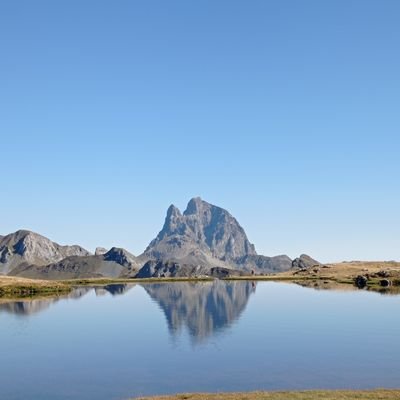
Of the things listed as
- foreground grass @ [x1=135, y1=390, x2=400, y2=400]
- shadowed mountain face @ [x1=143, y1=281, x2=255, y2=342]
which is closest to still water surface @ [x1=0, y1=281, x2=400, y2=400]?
shadowed mountain face @ [x1=143, y1=281, x2=255, y2=342]

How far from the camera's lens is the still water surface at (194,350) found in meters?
65.9

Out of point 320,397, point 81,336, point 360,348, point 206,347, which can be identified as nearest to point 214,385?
point 320,397

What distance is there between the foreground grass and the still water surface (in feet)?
20.8

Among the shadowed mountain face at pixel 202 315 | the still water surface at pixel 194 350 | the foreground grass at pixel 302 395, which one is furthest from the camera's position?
the shadowed mountain face at pixel 202 315

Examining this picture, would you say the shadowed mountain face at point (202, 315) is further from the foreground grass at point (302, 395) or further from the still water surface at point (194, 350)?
the foreground grass at point (302, 395)

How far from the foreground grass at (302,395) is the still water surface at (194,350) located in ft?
20.8

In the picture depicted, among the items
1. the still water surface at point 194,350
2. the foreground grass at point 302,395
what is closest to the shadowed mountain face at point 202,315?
the still water surface at point 194,350

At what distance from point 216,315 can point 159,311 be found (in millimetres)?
24271

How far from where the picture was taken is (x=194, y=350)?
297 feet

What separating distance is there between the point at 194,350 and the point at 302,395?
129ft

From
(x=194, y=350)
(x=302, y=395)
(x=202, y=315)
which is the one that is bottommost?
(x=194, y=350)

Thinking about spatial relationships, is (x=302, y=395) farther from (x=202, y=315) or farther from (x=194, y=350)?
(x=202, y=315)

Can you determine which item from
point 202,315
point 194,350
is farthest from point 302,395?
point 202,315

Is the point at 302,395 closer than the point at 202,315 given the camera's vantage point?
Yes
